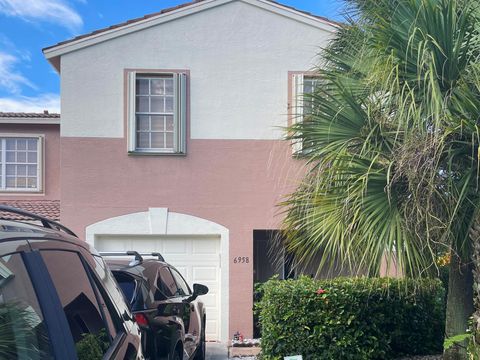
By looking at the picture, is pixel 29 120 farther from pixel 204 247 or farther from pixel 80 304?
pixel 80 304

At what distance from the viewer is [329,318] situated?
680cm

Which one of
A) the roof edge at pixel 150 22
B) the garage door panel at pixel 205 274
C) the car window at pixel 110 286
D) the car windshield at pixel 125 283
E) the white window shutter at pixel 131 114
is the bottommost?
the garage door panel at pixel 205 274

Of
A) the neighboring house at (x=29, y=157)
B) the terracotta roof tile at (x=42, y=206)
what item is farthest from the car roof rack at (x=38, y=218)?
the neighboring house at (x=29, y=157)

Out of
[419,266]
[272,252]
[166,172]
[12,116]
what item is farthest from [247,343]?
[12,116]

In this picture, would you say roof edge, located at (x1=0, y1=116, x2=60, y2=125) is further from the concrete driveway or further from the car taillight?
the car taillight

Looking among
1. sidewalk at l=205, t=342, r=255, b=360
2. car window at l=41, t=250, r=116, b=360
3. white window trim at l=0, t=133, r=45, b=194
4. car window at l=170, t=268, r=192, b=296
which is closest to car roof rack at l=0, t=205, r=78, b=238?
car window at l=41, t=250, r=116, b=360

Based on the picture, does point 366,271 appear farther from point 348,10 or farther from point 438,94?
point 348,10

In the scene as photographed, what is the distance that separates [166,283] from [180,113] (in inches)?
193

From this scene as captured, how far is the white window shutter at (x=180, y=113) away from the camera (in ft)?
35.8

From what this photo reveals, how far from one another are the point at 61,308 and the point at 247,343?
8.58m

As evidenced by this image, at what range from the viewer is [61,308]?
2.48 meters

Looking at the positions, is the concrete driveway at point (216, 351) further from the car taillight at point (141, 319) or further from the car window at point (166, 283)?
the car taillight at point (141, 319)

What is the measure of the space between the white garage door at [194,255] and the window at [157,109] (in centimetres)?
194

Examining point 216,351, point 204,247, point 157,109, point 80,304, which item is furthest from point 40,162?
point 80,304
